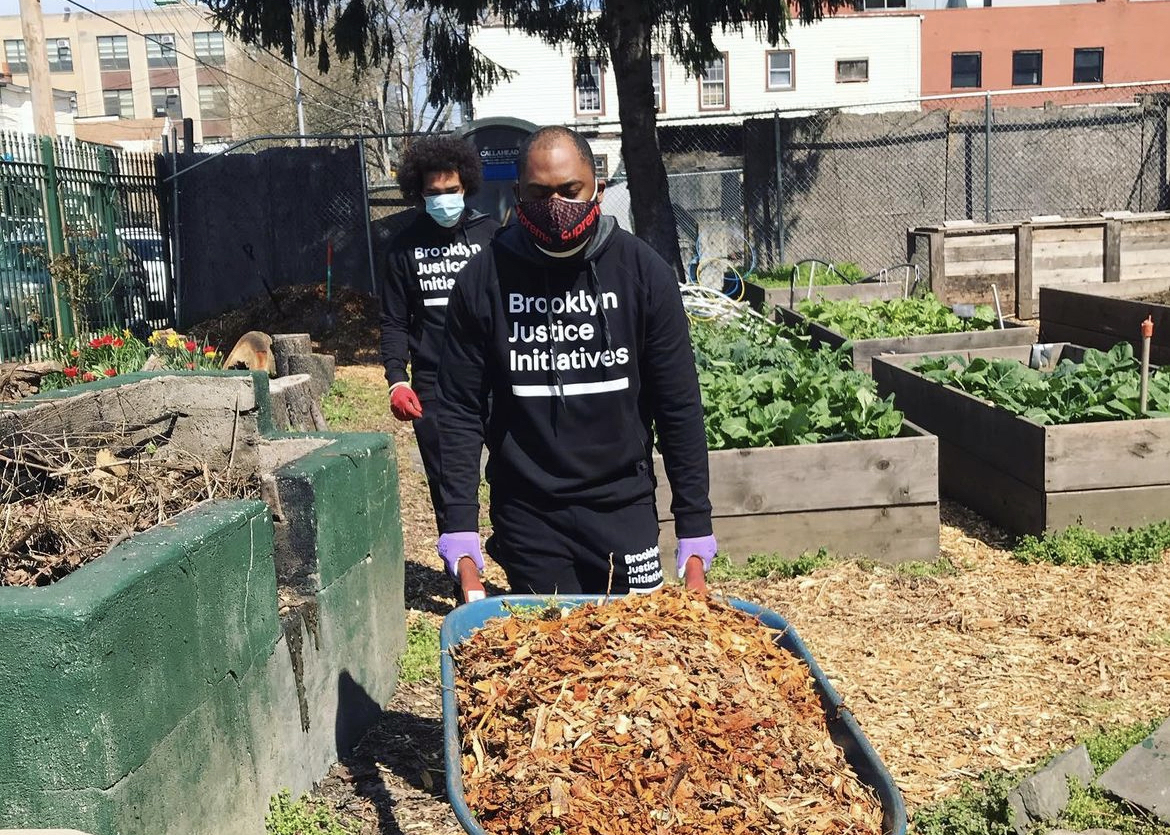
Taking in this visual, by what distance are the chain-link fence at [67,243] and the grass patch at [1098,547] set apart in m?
10.1

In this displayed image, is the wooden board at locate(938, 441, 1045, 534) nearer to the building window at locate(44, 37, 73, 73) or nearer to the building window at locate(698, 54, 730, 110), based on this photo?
the building window at locate(698, 54, 730, 110)

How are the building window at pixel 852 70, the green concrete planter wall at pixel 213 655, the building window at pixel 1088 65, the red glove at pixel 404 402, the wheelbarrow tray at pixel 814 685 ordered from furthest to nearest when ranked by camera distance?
the building window at pixel 1088 65
the building window at pixel 852 70
the red glove at pixel 404 402
the green concrete planter wall at pixel 213 655
the wheelbarrow tray at pixel 814 685

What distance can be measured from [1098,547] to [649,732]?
193 inches

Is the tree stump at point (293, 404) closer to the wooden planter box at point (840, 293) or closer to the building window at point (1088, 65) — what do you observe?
the wooden planter box at point (840, 293)

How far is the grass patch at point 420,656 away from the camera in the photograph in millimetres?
5539

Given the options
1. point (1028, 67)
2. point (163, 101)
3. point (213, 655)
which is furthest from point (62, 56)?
point (213, 655)

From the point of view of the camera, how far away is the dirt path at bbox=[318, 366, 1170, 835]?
4527mm

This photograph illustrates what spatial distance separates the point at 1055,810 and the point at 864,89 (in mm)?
39560

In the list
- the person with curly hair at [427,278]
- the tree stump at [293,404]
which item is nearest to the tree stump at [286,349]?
the tree stump at [293,404]

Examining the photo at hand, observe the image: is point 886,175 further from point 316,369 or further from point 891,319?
point 316,369

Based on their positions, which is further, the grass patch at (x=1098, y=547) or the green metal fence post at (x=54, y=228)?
the green metal fence post at (x=54, y=228)

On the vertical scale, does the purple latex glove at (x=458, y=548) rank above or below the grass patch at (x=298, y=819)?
above

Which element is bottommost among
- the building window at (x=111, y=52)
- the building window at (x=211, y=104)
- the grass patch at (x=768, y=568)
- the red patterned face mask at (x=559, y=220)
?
the grass patch at (x=768, y=568)

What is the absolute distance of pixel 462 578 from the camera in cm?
350
